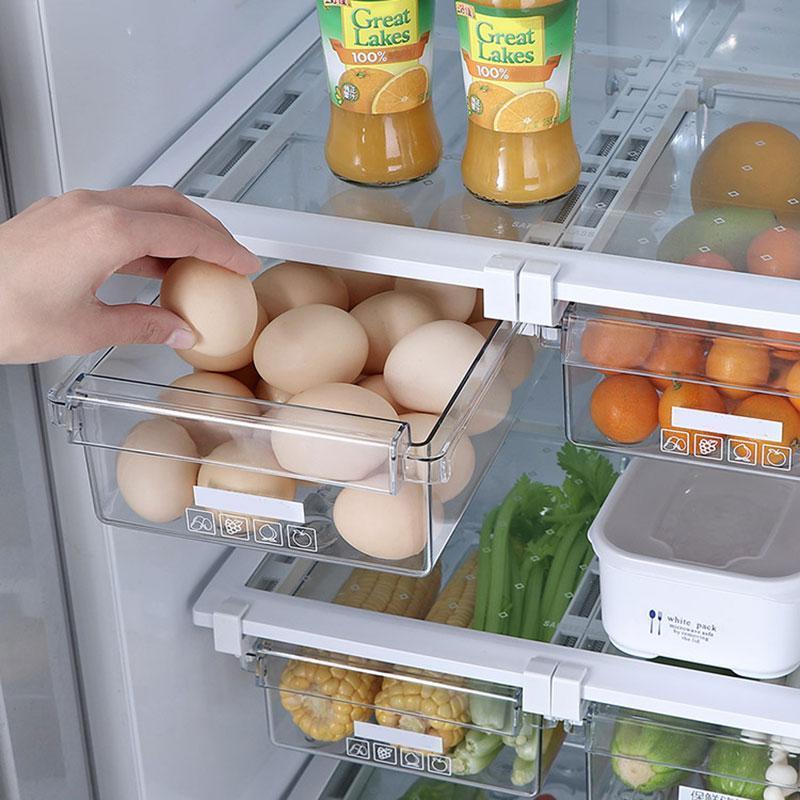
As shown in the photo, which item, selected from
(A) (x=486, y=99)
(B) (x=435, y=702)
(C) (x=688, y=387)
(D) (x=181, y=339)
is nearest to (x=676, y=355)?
(C) (x=688, y=387)

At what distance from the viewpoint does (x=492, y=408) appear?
112 centimetres

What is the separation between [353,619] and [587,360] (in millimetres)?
431

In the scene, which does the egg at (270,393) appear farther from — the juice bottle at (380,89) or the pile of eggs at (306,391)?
the juice bottle at (380,89)

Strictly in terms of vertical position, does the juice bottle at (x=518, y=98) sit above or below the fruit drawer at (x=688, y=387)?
above

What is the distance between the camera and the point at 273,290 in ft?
3.85

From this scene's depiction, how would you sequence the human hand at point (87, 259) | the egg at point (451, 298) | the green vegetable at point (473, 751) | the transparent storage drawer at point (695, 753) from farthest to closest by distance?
1. the green vegetable at point (473, 751)
2. the transparent storage drawer at point (695, 753)
3. the egg at point (451, 298)
4. the human hand at point (87, 259)

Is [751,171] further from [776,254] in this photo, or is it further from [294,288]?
[294,288]

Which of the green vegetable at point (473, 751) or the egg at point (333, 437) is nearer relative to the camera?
the egg at point (333, 437)

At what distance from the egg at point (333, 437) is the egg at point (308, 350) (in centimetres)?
3

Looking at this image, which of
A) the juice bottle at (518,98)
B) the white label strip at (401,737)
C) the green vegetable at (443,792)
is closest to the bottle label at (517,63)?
the juice bottle at (518,98)

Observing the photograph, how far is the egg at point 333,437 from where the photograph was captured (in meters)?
1.00

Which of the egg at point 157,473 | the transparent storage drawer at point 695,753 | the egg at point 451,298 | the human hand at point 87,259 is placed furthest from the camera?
the transparent storage drawer at point 695,753

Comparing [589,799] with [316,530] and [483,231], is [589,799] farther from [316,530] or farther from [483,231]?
[483,231]

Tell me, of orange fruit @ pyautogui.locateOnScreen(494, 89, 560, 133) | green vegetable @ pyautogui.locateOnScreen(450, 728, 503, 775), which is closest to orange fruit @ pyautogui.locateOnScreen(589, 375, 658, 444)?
orange fruit @ pyautogui.locateOnScreen(494, 89, 560, 133)
